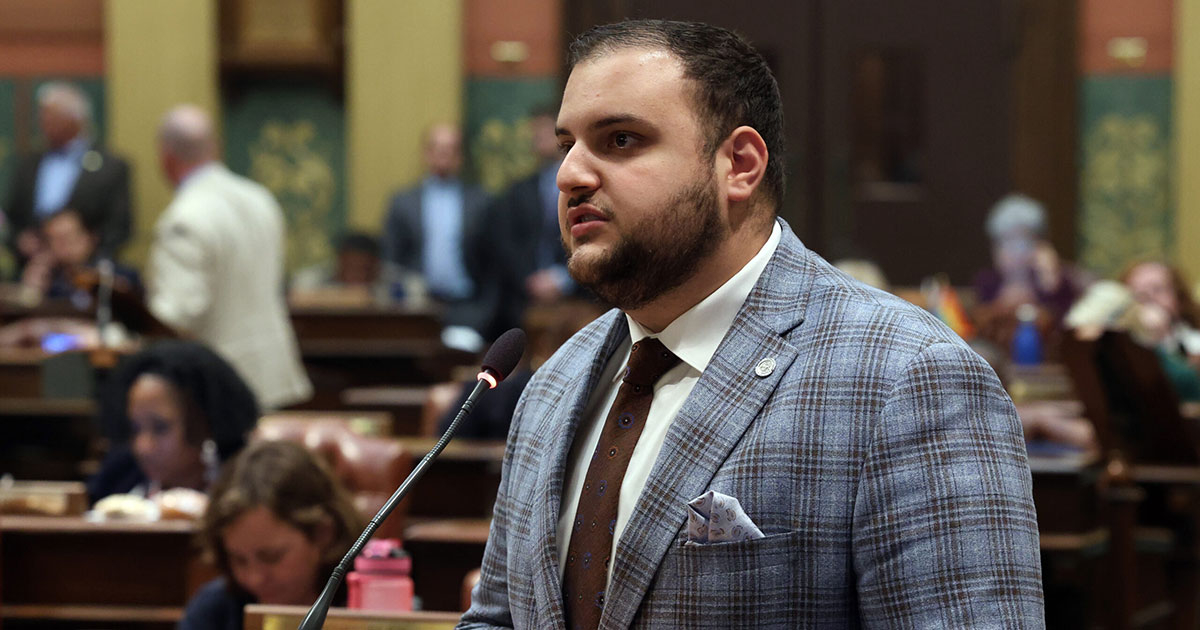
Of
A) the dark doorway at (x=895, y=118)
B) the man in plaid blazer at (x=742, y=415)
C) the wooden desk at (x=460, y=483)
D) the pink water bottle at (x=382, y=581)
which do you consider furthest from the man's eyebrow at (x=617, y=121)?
the dark doorway at (x=895, y=118)

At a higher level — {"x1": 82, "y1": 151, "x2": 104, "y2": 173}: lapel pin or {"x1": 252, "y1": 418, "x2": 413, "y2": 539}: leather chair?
{"x1": 82, "y1": 151, "x2": 104, "y2": 173}: lapel pin

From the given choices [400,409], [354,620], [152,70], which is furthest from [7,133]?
[354,620]

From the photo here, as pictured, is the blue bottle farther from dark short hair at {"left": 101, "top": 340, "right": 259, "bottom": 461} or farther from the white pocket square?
the white pocket square

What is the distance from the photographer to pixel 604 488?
5.13 ft

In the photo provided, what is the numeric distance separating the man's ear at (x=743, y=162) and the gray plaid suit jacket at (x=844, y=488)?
0.40ft

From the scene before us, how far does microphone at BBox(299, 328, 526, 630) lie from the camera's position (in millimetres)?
1523

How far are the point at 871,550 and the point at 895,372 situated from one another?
0.51 feet

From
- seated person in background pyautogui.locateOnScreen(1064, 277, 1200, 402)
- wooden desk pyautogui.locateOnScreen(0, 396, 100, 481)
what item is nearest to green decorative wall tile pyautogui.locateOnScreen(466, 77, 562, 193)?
seated person in background pyautogui.locateOnScreen(1064, 277, 1200, 402)

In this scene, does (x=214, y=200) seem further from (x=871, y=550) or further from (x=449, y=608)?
(x=871, y=550)

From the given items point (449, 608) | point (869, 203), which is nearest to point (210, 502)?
point (449, 608)

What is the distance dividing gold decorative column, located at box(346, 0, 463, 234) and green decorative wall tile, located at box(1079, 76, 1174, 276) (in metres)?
3.81

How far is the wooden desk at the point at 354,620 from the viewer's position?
8.20 ft

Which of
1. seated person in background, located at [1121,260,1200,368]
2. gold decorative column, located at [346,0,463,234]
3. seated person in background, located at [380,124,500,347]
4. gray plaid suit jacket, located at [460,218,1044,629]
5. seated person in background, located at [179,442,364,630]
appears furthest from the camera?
gold decorative column, located at [346,0,463,234]

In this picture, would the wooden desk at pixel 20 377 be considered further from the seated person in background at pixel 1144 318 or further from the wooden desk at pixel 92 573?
the seated person in background at pixel 1144 318
